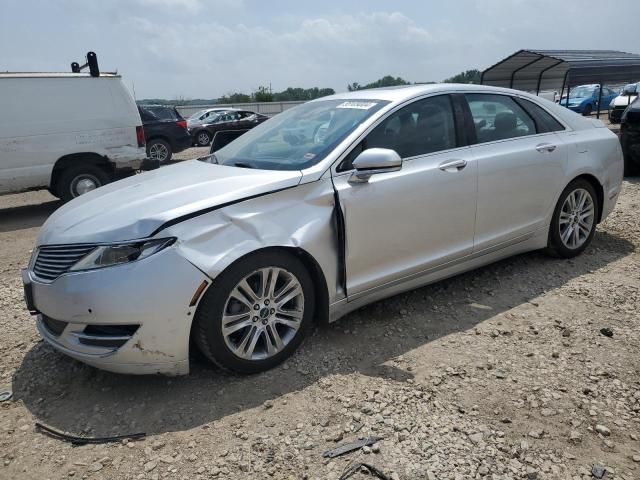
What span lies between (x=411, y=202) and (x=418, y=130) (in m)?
0.58

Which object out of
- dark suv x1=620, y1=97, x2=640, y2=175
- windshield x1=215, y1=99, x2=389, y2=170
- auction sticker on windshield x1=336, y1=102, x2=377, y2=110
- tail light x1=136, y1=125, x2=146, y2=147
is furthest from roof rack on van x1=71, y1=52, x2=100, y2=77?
dark suv x1=620, y1=97, x2=640, y2=175

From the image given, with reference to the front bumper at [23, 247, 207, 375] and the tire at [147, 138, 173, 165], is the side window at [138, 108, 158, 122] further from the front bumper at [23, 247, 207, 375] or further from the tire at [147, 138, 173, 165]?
the front bumper at [23, 247, 207, 375]

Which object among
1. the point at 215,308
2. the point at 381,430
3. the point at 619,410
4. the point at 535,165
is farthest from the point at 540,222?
the point at 215,308

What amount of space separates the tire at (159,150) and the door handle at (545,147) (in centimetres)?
1120

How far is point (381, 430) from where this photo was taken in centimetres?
249

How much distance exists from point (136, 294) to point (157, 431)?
0.70 metres

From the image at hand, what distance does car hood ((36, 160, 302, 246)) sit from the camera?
8.81 ft

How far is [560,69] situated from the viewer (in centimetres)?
1587

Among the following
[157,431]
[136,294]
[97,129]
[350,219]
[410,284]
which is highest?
[97,129]

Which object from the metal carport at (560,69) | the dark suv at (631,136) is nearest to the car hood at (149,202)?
the dark suv at (631,136)

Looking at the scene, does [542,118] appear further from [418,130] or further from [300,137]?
[300,137]

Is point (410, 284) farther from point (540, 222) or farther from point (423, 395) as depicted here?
point (540, 222)

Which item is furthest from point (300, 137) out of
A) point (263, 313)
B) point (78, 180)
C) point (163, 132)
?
point (163, 132)

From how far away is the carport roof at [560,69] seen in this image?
48.2 feet
